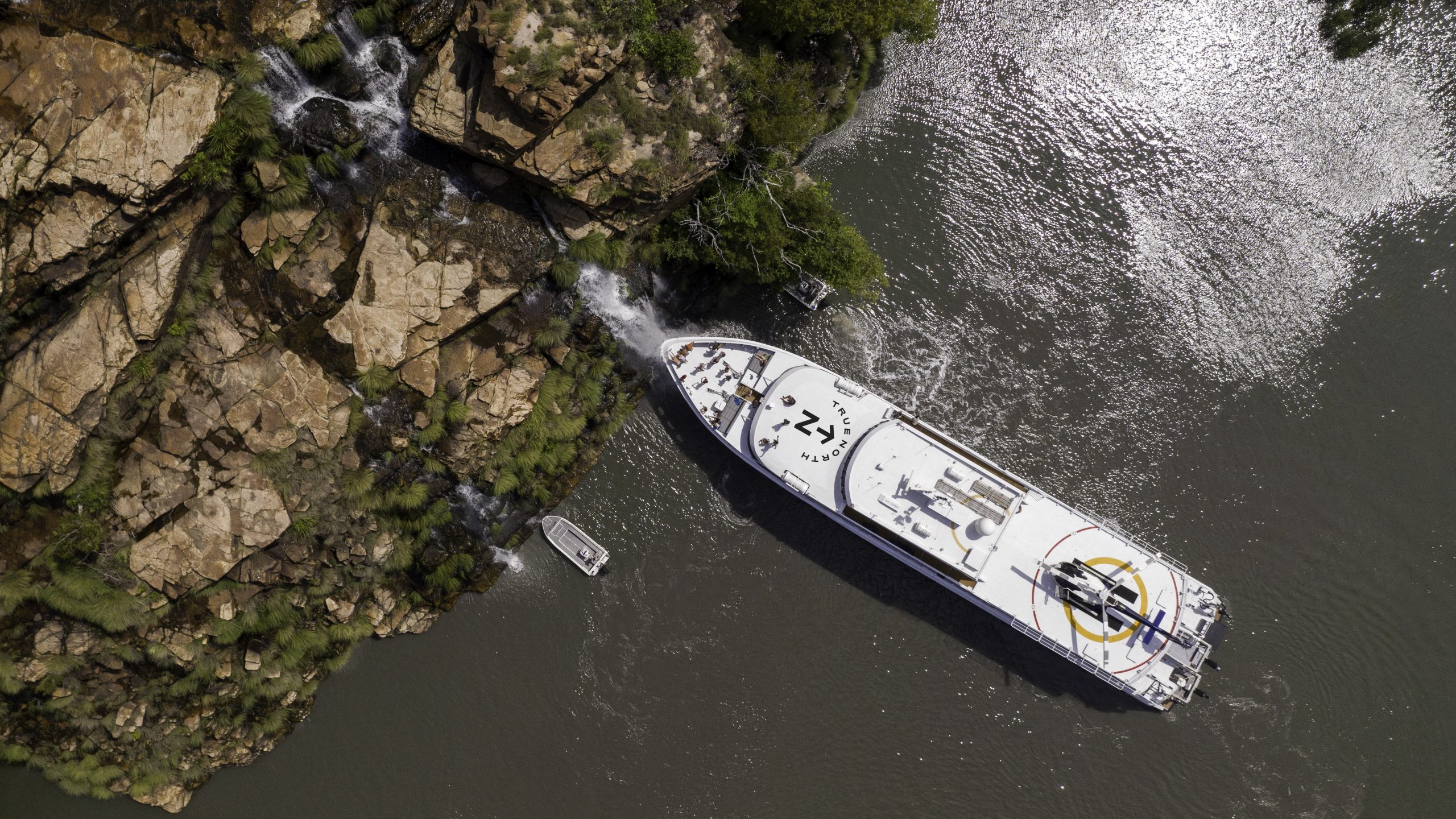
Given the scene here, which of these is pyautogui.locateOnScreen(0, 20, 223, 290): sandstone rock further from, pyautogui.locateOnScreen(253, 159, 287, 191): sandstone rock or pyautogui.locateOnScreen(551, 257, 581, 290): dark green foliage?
pyautogui.locateOnScreen(551, 257, 581, 290): dark green foliage

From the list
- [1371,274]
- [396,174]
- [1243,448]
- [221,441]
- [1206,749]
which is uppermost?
[1371,274]

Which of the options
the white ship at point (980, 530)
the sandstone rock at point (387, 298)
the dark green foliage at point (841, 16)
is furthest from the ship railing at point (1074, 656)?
the sandstone rock at point (387, 298)

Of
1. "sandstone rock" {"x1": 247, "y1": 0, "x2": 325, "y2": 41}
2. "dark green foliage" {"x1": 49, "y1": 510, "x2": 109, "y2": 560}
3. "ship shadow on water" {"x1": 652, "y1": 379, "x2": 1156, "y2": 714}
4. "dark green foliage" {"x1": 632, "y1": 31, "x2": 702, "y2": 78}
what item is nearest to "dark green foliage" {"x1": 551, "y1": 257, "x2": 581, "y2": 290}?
"ship shadow on water" {"x1": 652, "y1": 379, "x2": 1156, "y2": 714}

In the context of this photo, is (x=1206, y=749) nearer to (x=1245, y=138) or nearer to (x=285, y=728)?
(x=1245, y=138)

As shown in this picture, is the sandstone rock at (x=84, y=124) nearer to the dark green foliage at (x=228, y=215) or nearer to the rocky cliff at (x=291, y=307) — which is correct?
the rocky cliff at (x=291, y=307)

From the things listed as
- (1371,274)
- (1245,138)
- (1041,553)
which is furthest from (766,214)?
(1371,274)

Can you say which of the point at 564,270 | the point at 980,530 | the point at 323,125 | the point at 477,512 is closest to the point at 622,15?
the point at 564,270
